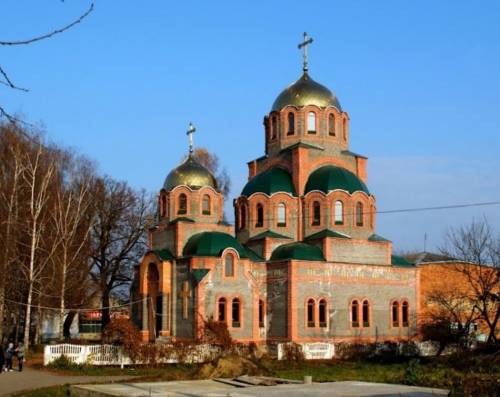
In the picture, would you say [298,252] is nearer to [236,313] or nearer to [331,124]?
[236,313]

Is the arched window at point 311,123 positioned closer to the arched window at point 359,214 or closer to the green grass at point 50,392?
the arched window at point 359,214

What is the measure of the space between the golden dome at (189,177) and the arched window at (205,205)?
68cm

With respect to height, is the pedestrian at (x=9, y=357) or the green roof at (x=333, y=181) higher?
the green roof at (x=333, y=181)

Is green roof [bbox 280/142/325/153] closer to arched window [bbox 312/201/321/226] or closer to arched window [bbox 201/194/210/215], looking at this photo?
arched window [bbox 312/201/321/226]

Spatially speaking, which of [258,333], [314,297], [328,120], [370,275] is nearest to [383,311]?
[370,275]

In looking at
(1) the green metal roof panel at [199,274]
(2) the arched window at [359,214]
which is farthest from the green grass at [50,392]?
(2) the arched window at [359,214]

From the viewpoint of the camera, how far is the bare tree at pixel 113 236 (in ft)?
137

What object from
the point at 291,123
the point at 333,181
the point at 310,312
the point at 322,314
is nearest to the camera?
the point at 310,312

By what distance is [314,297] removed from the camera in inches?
1313

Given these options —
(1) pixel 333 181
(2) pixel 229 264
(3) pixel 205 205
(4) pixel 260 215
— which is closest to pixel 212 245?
(2) pixel 229 264

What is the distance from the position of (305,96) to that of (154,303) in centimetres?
1349

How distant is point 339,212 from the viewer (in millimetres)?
35469

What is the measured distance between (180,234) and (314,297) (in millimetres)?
7265

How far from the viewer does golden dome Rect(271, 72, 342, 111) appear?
38.2 m
